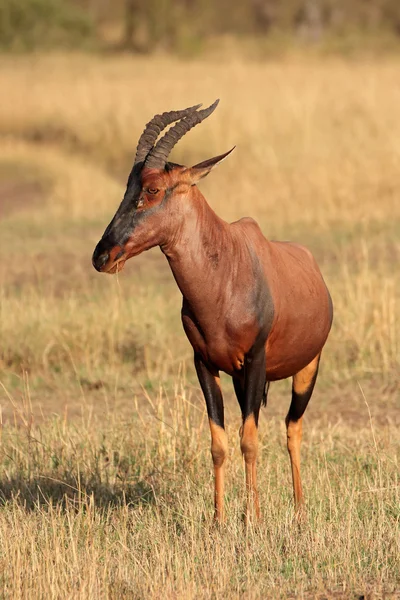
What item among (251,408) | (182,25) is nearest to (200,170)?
(251,408)

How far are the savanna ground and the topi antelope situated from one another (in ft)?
1.67

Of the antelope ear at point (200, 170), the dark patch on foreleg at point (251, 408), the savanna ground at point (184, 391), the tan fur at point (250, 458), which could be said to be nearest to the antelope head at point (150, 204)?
the antelope ear at point (200, 170)

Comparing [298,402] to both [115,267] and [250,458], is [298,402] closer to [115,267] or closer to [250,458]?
[250,458]

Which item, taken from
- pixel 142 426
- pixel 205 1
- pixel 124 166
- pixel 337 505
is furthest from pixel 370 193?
pixel 205 1

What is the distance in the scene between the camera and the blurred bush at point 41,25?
42644mm

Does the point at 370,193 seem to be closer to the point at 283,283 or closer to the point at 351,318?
the point at 351,318

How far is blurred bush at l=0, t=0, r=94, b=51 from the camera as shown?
140 feet

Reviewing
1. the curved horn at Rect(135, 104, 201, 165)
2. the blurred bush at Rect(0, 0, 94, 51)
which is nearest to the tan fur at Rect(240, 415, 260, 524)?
the curved horn at Rect(135, 104, 201, 165)

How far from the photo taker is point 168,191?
5.11 metres

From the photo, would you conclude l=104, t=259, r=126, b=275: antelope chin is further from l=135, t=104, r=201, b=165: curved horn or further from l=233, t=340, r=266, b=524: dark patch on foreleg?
l=233, t=340, r=266, b=524: dark patch on foreleg

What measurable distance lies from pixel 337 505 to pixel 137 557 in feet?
3.89

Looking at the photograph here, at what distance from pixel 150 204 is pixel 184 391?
1989 mm

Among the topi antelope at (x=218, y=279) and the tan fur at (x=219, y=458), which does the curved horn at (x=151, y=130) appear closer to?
the topi antelope at (x=218, y=279)

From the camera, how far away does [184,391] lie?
682 cm
